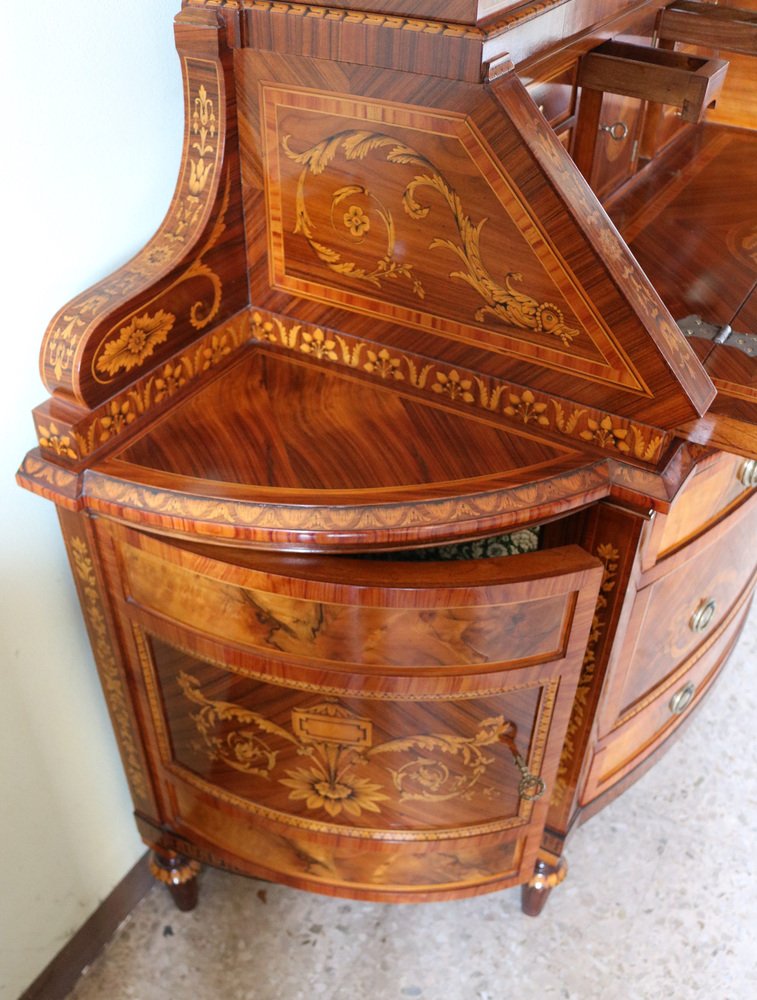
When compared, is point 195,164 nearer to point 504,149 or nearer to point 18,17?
point 18,17

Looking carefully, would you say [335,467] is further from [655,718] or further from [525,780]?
[655,718]

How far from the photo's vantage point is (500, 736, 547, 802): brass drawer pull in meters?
Answer: 0.96

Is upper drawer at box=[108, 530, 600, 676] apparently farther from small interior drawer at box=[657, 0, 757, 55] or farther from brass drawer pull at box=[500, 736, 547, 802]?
small interior drawer at box=[657, 0, 757, 55]

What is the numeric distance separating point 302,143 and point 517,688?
532mm

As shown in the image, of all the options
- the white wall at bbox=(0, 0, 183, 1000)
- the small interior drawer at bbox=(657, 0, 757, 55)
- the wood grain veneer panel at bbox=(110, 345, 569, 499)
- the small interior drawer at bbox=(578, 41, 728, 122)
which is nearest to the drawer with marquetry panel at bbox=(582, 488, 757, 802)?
the wood grain veneer panel at bbox=(110, 345, 569, 499)

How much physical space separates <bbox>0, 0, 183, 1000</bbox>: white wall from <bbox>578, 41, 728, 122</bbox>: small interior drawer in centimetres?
40

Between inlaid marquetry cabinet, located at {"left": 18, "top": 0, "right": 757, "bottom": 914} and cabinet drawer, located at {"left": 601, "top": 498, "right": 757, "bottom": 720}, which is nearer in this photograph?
inlaid marquetry cabinet, located at {"left": 18, "top": 0, "right": 757, "bottom": 914}

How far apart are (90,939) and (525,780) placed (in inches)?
24.8

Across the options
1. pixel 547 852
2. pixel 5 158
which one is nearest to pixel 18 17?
pixel 5 158

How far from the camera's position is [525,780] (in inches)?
38.4

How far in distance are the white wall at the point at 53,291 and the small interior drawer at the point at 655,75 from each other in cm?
40

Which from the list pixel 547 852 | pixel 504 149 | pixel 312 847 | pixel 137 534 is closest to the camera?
pixel 504 149

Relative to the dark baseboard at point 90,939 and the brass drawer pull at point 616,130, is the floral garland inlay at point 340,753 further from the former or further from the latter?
the brass drawer pull at point 616,130

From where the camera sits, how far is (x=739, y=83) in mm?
1249
